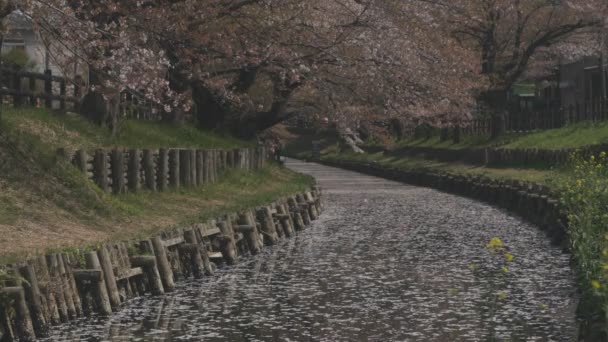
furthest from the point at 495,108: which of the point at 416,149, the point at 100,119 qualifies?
the point at 100,119

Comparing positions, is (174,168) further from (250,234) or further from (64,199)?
(64,199)

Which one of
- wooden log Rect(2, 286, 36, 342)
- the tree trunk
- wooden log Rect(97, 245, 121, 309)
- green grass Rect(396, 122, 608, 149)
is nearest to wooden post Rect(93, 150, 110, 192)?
wooden log Rect(97, 245, 121, 309)

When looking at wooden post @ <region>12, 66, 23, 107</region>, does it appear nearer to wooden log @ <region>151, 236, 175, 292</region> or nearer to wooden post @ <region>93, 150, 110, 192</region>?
wooden post @ <region>93, 150, 110, 192</region>

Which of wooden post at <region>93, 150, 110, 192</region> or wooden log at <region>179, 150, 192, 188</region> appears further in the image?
wooden log at <region>179, 150, 192, 188</region>

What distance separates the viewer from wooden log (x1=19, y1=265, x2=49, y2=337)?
16781mm

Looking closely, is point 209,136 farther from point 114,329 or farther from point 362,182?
point 114,329

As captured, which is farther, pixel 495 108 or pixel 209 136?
pixel 495 108

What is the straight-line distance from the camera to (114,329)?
18031 mm

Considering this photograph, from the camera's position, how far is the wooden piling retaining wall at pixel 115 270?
16.6 metres

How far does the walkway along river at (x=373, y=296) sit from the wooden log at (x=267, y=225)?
0.53m

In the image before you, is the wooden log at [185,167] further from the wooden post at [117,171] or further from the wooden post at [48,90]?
the wooden post at [117,171]

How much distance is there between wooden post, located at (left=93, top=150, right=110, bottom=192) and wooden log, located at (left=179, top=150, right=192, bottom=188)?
21.8 ft

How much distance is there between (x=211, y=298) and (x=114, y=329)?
12.6 ft

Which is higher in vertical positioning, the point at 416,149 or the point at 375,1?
the point at 375,1
